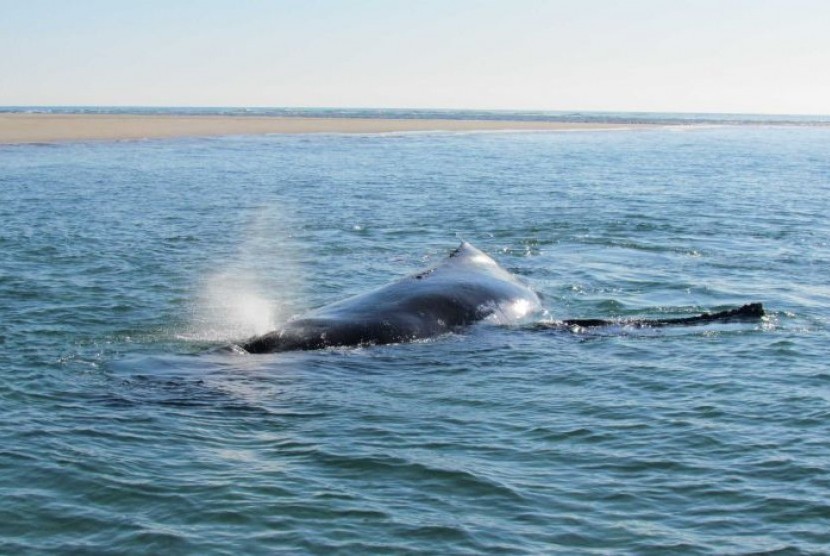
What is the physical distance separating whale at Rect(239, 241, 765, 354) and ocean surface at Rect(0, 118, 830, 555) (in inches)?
12.1

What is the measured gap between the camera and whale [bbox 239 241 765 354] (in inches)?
543

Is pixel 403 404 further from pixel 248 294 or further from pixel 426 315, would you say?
pixel 248 294

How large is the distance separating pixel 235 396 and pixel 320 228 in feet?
54.2

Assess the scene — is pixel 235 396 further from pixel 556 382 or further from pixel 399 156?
pixel 399 156

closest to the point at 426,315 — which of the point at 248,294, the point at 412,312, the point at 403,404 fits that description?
the point at 412,312

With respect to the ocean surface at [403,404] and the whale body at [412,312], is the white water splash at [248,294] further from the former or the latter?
the whale body at [412,312]

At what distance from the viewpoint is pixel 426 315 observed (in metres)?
14.6

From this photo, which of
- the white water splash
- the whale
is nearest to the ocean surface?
the white water splash

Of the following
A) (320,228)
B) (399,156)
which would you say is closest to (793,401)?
(320,228)

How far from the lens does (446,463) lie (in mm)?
9883

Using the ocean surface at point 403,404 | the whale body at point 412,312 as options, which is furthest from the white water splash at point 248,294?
the whale body at point 412,312

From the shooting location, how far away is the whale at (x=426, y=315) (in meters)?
13.8

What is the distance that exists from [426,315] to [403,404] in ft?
10.1

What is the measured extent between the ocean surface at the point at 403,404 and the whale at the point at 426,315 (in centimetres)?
31
